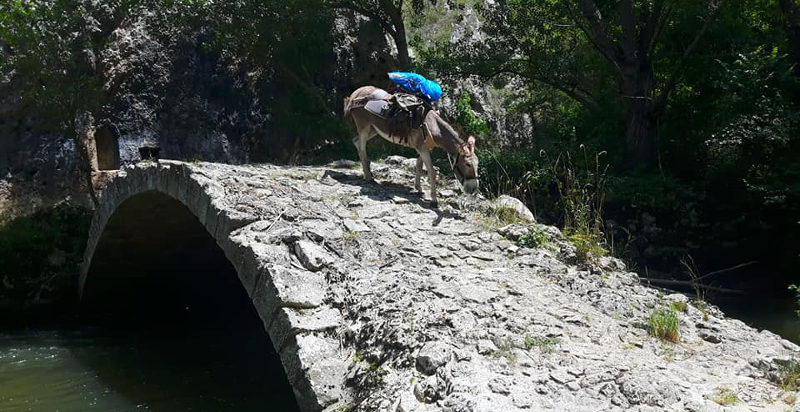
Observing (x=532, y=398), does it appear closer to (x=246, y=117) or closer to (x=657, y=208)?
(x=657, y=208)

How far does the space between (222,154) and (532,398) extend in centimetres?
1719

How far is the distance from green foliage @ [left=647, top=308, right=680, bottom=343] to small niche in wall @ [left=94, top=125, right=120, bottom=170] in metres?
17.2

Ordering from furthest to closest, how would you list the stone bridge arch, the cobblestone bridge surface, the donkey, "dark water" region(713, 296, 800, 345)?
"dark water" region(713, 296, 800, 345) < the donkey < the stone bridge arch < the cobblestone bridge surface

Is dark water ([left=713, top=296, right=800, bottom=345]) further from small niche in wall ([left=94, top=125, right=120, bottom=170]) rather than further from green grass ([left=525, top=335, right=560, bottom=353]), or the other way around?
small niche in wall ([left=94, top=125, right=120, bottom=170])

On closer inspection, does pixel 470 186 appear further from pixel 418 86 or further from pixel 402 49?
pixel 402 49

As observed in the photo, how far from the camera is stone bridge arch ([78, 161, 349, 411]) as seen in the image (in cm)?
611

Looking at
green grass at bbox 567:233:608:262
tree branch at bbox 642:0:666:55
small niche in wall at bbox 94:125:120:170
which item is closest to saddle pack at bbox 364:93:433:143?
green grass at bbox 567:233:608:262

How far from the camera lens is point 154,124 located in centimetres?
2045

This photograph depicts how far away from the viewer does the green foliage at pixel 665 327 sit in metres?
6.11

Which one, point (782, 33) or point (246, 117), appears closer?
point (782, 33)

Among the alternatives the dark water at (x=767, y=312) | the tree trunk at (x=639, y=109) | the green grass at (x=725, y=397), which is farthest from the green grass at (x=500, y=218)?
the tree trunk at (x=639, y=109)

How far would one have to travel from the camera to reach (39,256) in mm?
16281

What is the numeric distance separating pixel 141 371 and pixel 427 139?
6120 millimetres

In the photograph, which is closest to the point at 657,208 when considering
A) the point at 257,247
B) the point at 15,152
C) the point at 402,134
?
the point at 402,134
